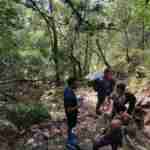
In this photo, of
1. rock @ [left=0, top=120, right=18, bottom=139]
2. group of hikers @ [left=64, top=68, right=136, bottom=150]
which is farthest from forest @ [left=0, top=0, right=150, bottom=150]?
group of hikers @ [left=64, top=68, right=136, bottom=150]

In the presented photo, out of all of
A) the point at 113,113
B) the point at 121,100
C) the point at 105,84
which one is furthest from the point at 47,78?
the point at 121,100

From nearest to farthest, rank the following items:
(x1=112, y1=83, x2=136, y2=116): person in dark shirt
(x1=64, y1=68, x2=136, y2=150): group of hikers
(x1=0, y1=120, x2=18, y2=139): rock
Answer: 1. (x1=64, y1=68, x2=136, y2=150): group of hikers
2. (x1=112, y1=83, x2=136, y2=116): person in dark shirt
3. (x1=0, y1=120, x2=18, y2=139): rock

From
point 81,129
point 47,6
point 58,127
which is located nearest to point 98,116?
point 81,129

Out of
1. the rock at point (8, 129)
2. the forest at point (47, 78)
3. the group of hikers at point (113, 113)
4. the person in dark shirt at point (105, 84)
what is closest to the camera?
the group of hikers at point (113, 113)

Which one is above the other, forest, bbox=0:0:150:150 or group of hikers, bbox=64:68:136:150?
group of hikers, bbox=64:68:136:150

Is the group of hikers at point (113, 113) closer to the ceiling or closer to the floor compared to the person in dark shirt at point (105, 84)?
closer to the ceiling

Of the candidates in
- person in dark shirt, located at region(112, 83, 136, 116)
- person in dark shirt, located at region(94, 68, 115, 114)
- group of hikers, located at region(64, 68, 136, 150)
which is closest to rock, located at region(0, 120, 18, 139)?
group of hikers, located at region(64, 68, 136, 150)

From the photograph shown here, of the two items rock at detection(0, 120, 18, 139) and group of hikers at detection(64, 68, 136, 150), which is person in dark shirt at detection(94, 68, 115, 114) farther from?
rock at detection(0, 120, 18, 139)

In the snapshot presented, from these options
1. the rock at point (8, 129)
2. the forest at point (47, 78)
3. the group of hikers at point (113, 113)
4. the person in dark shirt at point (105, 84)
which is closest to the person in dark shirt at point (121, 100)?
the group of hikers at point (113, 113)

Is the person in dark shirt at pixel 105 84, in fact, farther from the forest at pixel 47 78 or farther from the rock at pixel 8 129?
the rock at pixel 8 129

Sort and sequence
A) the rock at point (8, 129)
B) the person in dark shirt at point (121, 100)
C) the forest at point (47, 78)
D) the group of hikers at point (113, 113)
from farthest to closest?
the forest at point (47, 78)
the rock at point (8, 129)
the person in dark shirt at point (121, 100)
the group of hikers at point (113, 113)

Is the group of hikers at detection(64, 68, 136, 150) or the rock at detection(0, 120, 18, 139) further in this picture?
the rock at detection(0, 120, 18, 139)

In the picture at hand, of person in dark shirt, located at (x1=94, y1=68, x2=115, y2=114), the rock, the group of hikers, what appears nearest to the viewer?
the group of hikers

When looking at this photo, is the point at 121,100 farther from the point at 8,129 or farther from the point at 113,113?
the point at 8,129
